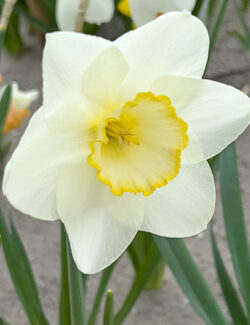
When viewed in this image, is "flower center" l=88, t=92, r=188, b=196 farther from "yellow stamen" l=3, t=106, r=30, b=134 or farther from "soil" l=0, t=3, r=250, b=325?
"yellow stamen" l=3, t=106, r=30, b=134

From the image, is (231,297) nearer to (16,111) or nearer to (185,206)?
(185,206)

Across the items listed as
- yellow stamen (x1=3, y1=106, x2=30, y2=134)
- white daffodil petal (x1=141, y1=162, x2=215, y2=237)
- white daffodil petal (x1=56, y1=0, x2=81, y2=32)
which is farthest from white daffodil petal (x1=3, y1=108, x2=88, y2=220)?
yellow stamen (x1=3, y1=106, x2=30, y2=134)

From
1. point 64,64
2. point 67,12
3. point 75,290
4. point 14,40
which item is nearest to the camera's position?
point 64,64

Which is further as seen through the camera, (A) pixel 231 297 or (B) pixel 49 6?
(B) pixel 49 6

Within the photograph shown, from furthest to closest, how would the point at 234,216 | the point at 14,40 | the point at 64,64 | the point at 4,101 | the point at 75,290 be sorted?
the point at 14,40, the point at 4,101, the point at 234,216, the point at 75,290, the point at 64,64

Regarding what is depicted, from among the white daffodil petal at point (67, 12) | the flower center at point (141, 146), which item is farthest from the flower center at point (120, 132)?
the white daffodil petal at point (67, 12)

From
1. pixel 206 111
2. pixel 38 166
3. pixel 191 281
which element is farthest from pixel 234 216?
pixel 38 166
